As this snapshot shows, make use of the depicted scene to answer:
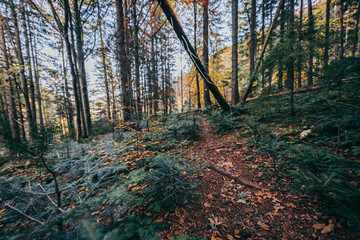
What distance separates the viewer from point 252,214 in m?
2.17

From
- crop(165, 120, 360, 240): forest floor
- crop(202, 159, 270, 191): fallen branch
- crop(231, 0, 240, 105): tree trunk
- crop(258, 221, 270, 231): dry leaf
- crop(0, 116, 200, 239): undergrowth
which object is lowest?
crop(258, 221, 270, 231): dry leaf

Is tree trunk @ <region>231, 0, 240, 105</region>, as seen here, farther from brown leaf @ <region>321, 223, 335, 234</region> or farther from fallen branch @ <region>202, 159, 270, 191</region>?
brown leaf @ <region>321, 223, 335, 234</region>

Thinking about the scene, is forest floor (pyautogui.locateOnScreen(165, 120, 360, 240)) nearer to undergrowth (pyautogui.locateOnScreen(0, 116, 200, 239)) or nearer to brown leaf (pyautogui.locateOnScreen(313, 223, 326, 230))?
brown leaf (pyautogui.locateOnScreen(313, 223, 326, 230))

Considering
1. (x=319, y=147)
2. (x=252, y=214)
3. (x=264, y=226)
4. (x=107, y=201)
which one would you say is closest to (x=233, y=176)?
(x=252, y=214)

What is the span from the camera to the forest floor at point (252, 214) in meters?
1.82

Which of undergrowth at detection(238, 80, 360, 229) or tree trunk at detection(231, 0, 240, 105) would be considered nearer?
undergrowth at detection(238, 80, 360, 229)

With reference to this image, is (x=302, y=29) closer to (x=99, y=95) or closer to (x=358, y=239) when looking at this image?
(x=358, y=239)

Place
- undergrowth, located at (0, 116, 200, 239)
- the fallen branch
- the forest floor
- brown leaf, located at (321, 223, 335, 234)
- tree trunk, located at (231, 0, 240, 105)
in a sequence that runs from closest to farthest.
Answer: undergrowth, located at (0, 116, 200, 239)
brown leaf, located at (321, 223, 335, 234)
the forest floor
the fallen branch
tree trunk, located at (231, 0, 240, 105)

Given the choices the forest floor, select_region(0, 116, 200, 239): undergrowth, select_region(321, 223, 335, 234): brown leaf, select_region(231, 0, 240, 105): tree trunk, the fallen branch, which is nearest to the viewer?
select_region(0, 116, 200, 239): undergrowth

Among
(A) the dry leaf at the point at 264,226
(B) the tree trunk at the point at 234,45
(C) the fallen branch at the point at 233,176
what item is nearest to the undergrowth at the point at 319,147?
(C) the fallen branch at the point at 233,176

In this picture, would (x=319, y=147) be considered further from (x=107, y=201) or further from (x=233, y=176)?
(x=107, y=201)

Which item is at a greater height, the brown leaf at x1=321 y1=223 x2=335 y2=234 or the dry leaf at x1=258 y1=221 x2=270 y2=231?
the brown leaf at x1=321 y1=223 x2=335 y2=234

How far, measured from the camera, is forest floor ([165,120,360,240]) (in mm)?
1818

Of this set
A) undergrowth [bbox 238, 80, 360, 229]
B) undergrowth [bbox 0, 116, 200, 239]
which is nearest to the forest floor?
undergrowth [bbox 238, 80, 360, 229]
